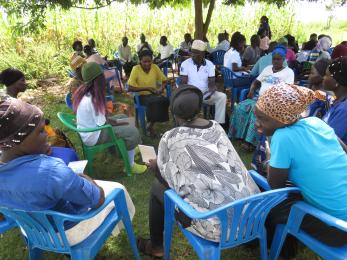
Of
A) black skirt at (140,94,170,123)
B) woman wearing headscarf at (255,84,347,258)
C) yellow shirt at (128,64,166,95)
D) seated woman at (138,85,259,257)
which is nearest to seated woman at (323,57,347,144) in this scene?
woman wearing headscarf at (255,84,347,258)

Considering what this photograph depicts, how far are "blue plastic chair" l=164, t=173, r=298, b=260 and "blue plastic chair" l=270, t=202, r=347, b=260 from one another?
13cm

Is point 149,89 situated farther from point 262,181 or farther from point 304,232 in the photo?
point 304,232

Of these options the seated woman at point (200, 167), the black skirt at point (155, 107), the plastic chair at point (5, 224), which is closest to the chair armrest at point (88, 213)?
the seated woman at point (200, 167)

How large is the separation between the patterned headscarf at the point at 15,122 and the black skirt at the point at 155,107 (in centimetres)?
296

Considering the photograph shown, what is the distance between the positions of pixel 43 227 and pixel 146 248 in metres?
0.96

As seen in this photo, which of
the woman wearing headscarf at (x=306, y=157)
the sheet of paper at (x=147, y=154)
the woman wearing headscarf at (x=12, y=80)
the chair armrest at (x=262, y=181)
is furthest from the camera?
the woman wearing headscarf at (x=12, y=80)

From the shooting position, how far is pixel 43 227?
171 centimetres

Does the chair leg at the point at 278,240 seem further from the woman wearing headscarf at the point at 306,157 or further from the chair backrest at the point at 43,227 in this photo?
the chair backrest at the point at 43,227

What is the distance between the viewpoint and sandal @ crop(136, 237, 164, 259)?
239cm

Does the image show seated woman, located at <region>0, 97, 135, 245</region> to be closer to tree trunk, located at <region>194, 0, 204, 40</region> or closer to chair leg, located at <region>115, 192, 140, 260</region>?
chair leg, located at <region>115, 192, 140, 260</region>

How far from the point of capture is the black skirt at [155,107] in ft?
14.8

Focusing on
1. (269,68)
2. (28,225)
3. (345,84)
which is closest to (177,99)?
(28,225)

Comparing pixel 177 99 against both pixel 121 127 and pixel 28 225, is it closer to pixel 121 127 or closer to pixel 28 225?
pixel 28 225

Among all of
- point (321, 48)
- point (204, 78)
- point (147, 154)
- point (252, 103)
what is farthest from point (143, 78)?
point (321, 48)
